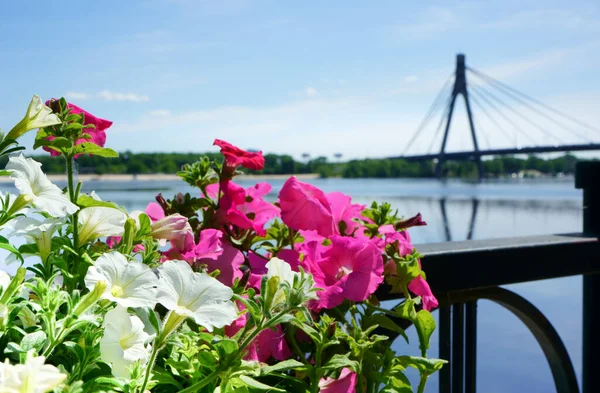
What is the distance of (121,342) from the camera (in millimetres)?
376

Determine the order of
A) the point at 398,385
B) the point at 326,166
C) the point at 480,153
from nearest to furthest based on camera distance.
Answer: the point at 398,385 → the point at 326,166 → the point at 480,153

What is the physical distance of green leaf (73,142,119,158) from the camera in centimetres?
48

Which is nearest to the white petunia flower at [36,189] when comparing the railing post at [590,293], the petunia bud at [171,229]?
the petunia bud at [171,229]

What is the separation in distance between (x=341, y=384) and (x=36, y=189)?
33cm

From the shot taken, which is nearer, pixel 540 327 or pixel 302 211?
pixel 302 211

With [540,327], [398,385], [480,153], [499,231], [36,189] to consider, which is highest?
[480,153]

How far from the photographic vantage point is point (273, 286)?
0.41 m

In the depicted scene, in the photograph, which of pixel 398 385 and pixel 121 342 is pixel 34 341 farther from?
pixel 398 385

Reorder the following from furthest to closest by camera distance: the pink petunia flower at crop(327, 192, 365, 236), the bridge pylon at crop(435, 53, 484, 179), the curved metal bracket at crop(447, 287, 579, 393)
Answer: the bridge pylon at crop(435, 53, 484, 179) → the curved metal bracket at crop(447, 287, 579, 393) → the pink petunia flower at crop(327, 192, 365, 236)

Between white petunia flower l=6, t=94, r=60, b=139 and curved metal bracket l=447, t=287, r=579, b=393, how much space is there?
31.1 inches

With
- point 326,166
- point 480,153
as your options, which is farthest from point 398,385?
point 480,153

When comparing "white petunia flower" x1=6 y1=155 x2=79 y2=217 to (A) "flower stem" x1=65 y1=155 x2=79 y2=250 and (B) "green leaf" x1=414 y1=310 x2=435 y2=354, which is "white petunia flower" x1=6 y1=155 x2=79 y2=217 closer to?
(A) "flower stem" x1=65 y1=155 x2=79 y2=250

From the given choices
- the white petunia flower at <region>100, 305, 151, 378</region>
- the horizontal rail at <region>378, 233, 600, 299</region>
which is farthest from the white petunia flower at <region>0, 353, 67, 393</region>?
the horizontal rail at <region>378, 233, 600, 299</region>

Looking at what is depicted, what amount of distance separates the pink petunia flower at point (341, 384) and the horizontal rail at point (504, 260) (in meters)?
0.28
